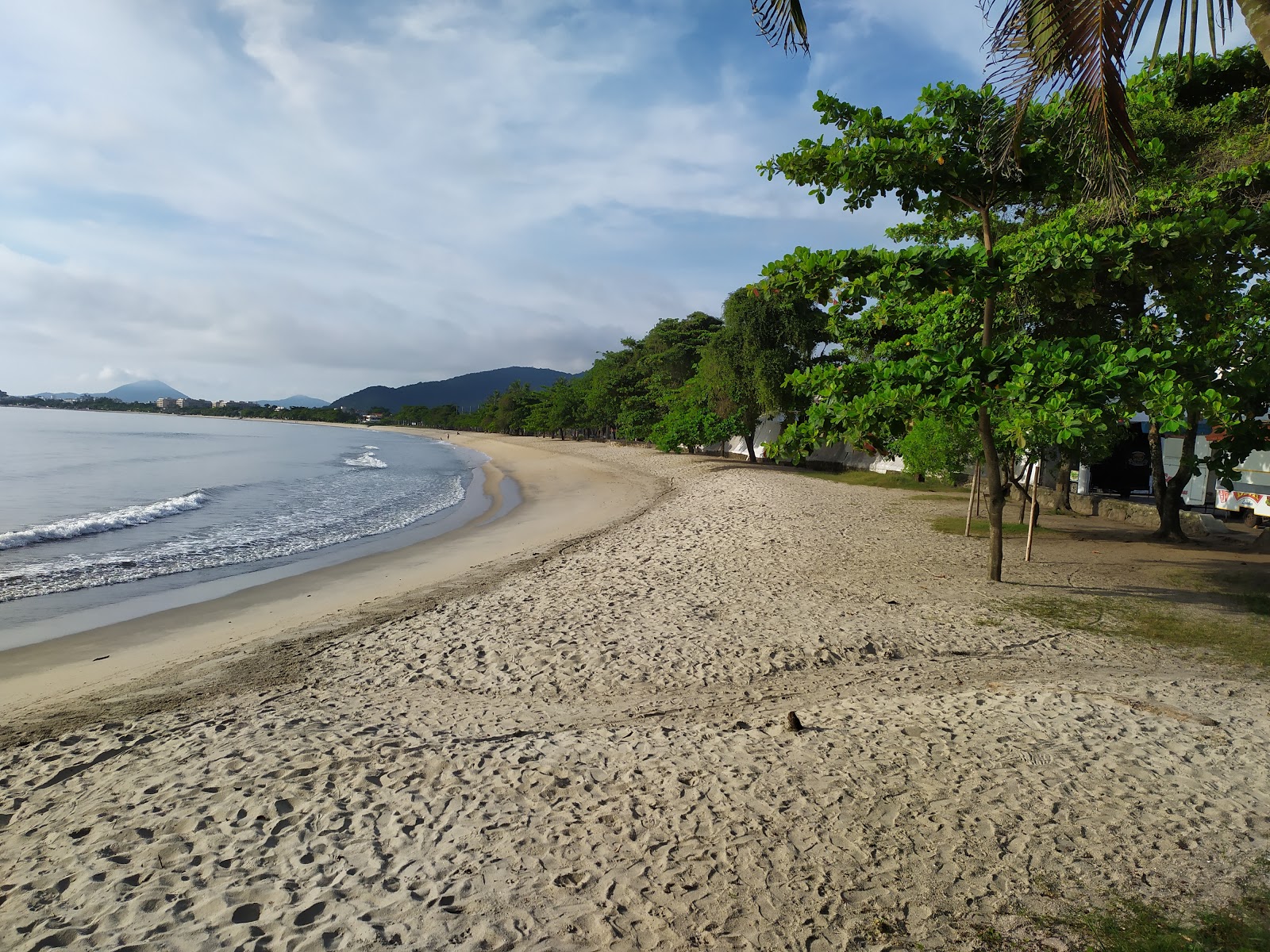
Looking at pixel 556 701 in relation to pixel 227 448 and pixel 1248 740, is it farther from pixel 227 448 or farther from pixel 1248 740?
pixel 227 448

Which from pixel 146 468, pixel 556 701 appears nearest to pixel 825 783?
pixel 556 701

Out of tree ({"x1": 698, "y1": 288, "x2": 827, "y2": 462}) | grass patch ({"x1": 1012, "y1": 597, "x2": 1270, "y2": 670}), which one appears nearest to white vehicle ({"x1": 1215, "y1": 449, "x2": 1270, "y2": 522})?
grass patch ({"x1": 1012, "y1": 597, "x2": 1270, "y2": 670})

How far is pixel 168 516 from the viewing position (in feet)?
58.5

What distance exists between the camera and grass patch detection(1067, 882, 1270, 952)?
9.16ft

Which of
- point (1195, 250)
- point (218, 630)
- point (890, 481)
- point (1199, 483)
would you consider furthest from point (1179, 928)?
point (890, 481)

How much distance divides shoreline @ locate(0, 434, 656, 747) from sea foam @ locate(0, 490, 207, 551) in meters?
6.06

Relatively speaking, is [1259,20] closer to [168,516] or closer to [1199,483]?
[1199,483]

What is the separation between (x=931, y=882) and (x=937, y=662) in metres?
3.38

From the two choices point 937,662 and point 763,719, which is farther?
point 937,662

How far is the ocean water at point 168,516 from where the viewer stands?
11.2 metres

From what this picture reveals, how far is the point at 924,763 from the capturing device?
168 inches

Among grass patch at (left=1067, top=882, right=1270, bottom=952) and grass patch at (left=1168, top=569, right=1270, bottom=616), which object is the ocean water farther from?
grass patch at (left=1168, top=569, right=1270, bottom=616)

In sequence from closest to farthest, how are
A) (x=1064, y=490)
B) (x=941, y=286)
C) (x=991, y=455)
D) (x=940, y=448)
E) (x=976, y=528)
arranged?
(x=941, y=286) → (x=991, y=455) → (x=940, y=448) → (x=976, y=528) → (x=1064, y=490)

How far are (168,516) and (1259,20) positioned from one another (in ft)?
69.1
